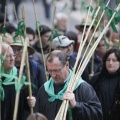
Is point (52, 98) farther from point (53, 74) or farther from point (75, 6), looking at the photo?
point (75, 6)

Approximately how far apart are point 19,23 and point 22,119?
1136 mm

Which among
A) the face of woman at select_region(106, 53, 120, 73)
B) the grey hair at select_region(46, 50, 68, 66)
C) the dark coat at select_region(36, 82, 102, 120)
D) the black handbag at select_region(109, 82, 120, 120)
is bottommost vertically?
the black handbag at select_region(109, 82, 120, 120)

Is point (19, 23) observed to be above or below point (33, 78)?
above

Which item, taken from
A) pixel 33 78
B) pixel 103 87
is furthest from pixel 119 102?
pixel 33 78

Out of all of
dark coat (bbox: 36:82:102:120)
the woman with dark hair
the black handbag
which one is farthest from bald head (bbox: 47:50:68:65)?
the woman with dark hair

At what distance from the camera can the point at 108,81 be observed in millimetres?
8562

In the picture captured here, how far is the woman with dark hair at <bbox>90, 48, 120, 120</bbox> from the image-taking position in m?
8.42

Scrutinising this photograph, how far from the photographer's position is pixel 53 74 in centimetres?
685

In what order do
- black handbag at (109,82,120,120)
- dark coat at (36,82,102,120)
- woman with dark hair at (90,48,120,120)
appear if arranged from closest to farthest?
dark coat at (36,82,102,120), black handbag at (109,82,120,120), woman with dark hair at (90,48,120,120)

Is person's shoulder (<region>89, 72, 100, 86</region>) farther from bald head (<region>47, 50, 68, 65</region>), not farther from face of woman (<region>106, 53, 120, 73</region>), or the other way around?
bald head (<region>47, 50, 68, 65</region>)

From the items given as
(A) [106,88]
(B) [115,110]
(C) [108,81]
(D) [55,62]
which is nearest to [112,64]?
(C) [108,81]

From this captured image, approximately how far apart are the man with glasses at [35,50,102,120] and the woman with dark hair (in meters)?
1.43

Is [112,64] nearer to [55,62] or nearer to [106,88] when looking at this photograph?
[106,88]

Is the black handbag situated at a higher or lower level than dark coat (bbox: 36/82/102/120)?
lower
